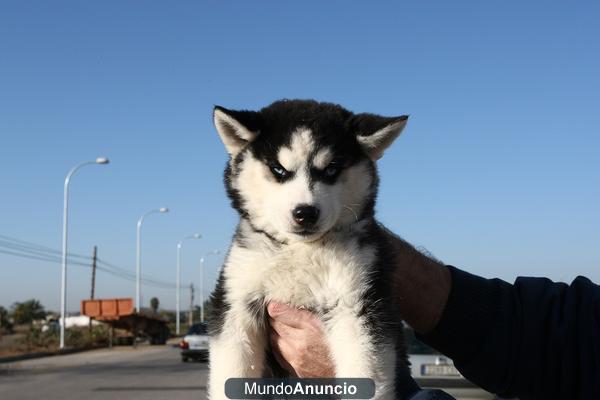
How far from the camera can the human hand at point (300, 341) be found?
3.21m

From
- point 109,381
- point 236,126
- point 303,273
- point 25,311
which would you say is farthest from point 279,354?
point 25,311

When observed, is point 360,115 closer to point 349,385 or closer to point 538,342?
point 349,385

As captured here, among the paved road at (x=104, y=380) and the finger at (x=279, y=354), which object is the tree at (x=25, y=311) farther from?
the finger at (x=279, y=354)

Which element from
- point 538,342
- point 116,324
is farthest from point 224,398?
point 116,324

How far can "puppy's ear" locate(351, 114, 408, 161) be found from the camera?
3.36 meters

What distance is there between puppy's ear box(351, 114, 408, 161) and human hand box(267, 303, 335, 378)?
81 centimetres

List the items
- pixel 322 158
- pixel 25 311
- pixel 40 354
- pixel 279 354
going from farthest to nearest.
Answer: pixel 25 311 < pixel 40 354 < pixel 279 354 < pixel 322 158

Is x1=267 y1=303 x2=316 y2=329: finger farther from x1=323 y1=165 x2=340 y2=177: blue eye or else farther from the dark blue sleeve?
the dark blue sleeve

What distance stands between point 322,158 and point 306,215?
0.29 metres

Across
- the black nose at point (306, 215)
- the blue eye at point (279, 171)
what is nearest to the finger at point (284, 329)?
the black nose at point (306, 215)

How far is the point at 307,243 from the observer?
3240 mm

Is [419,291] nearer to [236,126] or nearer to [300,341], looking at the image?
[300,341]

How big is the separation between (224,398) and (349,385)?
565mm

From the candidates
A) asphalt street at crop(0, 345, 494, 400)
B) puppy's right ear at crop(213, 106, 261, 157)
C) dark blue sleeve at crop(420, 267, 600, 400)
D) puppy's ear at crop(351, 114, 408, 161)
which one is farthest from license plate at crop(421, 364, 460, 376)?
puppy's right ear at crop(213, 106, 261, 157)
